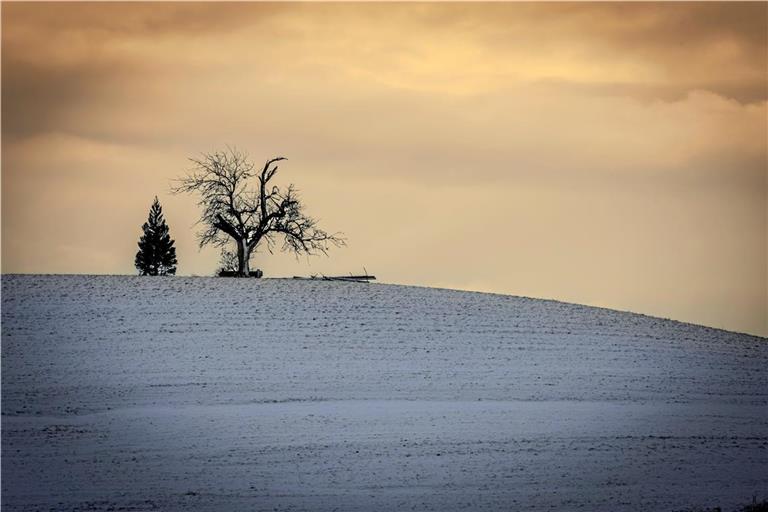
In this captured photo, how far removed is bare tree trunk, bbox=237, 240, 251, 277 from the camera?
42.6m

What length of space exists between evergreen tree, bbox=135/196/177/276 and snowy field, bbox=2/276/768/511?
2802 centimetres

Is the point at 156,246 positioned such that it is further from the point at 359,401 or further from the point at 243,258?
the point at 359,401

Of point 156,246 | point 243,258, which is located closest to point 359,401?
point 243,258

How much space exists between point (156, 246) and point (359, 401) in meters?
42.0

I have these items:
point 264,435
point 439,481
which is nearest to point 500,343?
point 264,435

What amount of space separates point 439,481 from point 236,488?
3.43 meters

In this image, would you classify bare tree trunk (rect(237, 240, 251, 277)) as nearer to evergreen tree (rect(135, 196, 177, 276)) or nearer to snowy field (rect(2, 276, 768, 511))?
snowy field (rect(2, 276, 768, 511))

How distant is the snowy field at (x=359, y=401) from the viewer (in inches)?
819

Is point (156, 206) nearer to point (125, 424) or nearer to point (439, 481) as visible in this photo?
point (125, 424)

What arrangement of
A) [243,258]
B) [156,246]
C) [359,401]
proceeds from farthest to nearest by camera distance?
[156,246], [243,258], [359,401]

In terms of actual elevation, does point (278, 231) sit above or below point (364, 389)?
above

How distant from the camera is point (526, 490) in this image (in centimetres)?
2058

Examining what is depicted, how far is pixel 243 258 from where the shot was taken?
42.8m

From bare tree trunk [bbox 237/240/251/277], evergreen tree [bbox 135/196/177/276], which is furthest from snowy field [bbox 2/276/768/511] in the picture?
evergreen tree [bbox 135/196/177/276]
